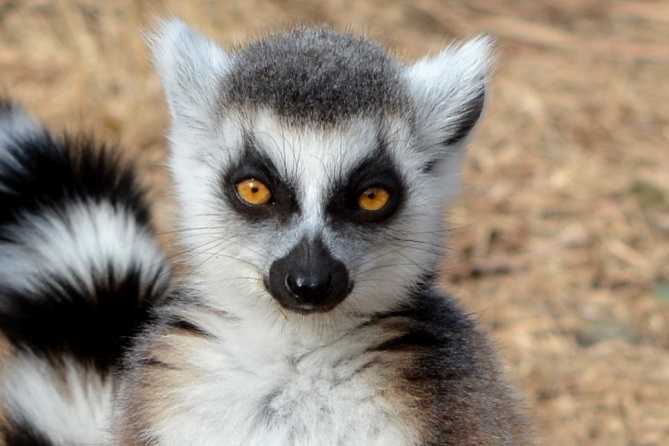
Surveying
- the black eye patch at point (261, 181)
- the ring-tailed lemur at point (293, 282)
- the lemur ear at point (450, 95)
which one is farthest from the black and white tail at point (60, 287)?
the lemur ear at point (450, 95)

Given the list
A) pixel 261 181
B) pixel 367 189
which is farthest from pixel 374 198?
pixel 261 181

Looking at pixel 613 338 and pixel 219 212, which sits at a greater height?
pixel 613 338

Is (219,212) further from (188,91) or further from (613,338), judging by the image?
(613,338)

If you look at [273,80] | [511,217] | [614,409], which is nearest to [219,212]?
[273,80]

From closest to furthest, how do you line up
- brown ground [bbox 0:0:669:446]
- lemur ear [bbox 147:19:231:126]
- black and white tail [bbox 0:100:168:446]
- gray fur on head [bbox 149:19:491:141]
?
gray fur on head [bbox 149:19:491:141], lemur ear [bbox 147:19:231:126], black and white tail [bbox 0:100:168:446], brown ground [bbox 0:0:669:446]

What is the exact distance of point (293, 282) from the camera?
2.21 metres

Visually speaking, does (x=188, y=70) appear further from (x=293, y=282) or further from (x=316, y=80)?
(x=293, y=282)

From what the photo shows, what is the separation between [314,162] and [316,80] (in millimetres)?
248

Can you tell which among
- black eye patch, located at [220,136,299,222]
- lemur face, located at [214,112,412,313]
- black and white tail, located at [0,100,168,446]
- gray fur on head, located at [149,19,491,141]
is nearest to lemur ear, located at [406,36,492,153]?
gray fur on head, located at [149,19,491,141]

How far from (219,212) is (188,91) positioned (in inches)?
15.3

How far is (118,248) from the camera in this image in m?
2.95

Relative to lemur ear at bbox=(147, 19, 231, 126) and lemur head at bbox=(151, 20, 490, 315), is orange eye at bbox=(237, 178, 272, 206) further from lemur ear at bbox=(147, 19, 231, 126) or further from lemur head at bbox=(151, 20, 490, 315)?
lemur ear at bbox=(147, 19, 231, 126)

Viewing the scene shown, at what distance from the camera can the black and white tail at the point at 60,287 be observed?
2816mm

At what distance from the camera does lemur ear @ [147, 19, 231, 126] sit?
8.63 feet
